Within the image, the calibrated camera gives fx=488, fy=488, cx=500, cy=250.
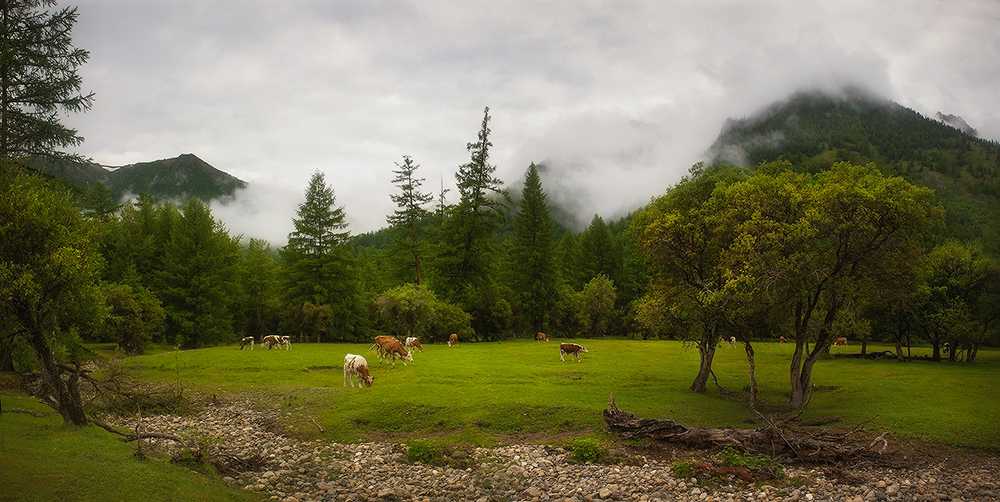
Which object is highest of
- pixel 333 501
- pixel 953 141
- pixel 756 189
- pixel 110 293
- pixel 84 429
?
pixel 953 141

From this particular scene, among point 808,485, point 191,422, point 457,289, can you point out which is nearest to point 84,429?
point 191,422

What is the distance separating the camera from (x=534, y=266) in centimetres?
6181

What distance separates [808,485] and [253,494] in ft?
43.0

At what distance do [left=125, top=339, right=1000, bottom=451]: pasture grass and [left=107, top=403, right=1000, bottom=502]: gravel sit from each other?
1.59 m

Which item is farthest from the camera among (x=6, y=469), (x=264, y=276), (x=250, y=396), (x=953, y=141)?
(x=953, y=141)

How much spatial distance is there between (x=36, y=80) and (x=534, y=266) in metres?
48.9

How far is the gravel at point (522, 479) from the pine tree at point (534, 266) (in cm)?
4638

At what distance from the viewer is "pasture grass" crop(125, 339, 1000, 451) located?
53.4 feet

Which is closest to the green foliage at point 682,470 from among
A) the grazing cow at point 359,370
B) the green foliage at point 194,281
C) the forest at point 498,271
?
the forest at point 498,271

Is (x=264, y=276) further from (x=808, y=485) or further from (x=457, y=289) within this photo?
(x=808, y=485)

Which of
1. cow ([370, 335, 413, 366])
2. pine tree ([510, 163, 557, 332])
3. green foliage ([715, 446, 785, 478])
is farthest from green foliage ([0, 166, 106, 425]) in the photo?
pine tree ([510, 163, 557, 332])

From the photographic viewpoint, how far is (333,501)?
11.2 m

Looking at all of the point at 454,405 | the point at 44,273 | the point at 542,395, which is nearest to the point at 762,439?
the point at 542,395

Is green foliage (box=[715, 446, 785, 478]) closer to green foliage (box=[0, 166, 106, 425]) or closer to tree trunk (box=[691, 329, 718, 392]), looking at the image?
tree trunk (box=[691, 329, 718, 392])
